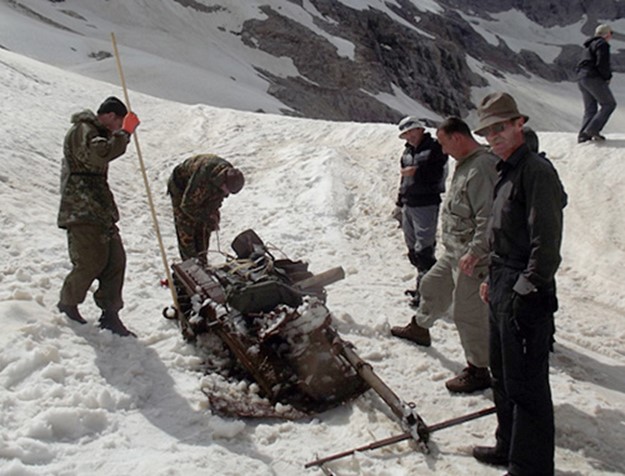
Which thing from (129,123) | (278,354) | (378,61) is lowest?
(378,61)

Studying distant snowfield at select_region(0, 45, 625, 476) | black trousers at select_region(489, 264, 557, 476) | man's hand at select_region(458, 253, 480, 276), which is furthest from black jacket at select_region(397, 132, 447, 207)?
black trousers at select_region(489, 264, 557, 476)

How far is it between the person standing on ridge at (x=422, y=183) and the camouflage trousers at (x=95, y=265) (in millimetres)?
3124

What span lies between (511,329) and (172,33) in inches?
1589

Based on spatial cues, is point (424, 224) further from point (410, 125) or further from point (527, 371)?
point (527, 371)

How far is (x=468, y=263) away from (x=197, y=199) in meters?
3.30

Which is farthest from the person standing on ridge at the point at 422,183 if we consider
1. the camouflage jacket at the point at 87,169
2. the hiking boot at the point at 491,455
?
the camouflage jacket at the point at 87,169

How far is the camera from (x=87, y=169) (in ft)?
16.1

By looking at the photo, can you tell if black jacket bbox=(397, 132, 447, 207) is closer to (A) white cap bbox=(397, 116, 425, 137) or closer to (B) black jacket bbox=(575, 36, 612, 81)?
(A) white cap bbox=(397, 116, 425, 137)

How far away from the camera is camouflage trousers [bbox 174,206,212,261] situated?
21.5 feet

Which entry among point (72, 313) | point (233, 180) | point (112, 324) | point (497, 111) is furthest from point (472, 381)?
point (72, 313)

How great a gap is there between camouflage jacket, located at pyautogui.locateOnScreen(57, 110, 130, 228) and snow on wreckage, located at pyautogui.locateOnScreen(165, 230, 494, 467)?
1192mm

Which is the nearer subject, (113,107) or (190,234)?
(113,107)

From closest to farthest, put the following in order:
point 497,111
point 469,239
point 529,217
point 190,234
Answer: point 529,217
point 497,111
point 469,239
point 190,234

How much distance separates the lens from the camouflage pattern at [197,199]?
6383 mm
